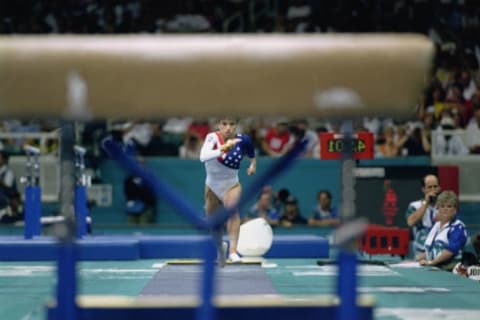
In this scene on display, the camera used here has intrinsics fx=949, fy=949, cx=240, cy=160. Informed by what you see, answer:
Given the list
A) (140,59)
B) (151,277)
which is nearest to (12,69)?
(140,59)

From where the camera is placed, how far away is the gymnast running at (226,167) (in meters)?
8.48

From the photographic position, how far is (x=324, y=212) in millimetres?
13156

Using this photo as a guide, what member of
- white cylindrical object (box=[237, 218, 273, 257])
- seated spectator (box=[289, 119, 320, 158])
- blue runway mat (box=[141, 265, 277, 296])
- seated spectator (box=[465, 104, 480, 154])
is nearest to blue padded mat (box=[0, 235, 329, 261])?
white cylindrical object (box=[237, 218, 273, 257])

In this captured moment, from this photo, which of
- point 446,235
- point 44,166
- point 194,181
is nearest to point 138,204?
point 194,181

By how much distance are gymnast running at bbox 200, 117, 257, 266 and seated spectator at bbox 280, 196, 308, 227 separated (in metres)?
4.03

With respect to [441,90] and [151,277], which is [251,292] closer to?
[151,277]

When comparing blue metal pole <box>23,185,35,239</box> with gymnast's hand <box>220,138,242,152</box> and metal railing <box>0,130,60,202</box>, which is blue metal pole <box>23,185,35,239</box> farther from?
metal railing <box>0,130,60,202</box>

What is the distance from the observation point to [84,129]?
15.0m

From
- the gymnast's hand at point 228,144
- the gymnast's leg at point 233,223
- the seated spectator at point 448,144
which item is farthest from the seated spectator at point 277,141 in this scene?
the gymnast's hand at point 228,144

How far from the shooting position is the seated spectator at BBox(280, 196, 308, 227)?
13086mm

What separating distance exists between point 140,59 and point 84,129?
39.4 feet

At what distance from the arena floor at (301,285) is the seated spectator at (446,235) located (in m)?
0.18

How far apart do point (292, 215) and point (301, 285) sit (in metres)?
5.95

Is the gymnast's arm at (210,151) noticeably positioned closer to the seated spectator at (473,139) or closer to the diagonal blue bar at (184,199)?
the diagonal blue bar at (184,199)
